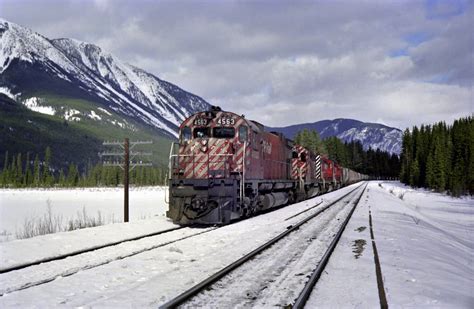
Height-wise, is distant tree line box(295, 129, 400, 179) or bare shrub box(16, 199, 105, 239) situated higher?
distant tree line box(295, 129, 400, 179)

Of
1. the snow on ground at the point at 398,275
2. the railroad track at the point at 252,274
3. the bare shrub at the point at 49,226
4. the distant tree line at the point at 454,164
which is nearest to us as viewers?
the railroad track at the point at 252,274

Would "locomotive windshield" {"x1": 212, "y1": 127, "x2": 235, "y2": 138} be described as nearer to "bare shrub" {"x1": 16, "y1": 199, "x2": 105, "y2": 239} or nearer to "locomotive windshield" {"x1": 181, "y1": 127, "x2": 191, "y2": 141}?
"locomotive windshield" {"x1": 181, "y1": 127, "x2": 191, "y2": 141}

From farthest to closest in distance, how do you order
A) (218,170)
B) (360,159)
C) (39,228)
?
(360,159) → (218,170) → (39,228)

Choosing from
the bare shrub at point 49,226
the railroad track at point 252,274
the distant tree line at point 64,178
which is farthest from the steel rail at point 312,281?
the distant tree line at point 64,178

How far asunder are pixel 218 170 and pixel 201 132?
1.90 metres

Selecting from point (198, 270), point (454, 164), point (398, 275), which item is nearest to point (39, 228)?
point (198, 270)

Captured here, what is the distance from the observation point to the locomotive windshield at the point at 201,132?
1662cm

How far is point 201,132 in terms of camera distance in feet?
54.7

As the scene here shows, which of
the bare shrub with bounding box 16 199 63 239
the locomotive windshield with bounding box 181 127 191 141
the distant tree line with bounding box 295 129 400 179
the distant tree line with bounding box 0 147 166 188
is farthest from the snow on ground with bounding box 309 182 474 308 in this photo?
the distant tree line with bounding box 295 129 400 179

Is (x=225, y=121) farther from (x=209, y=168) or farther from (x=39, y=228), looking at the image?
(x=39, y=228)

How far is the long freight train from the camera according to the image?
584 inches

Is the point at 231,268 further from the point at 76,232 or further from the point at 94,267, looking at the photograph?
the point at 76,232

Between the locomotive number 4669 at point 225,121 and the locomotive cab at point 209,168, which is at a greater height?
the locomotive number 4669 at point 225,121

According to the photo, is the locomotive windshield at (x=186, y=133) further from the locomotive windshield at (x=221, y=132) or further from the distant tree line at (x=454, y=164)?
the distant tree line at (x=454, y=164)
